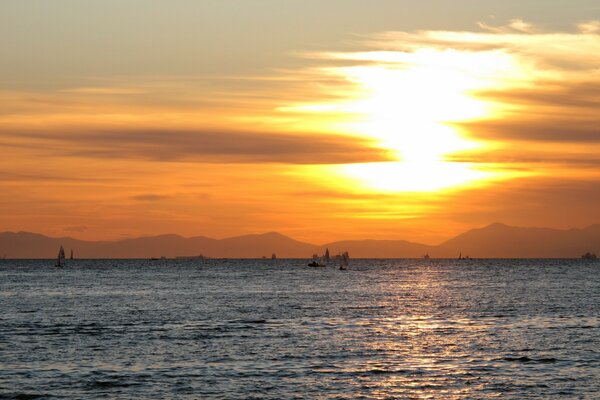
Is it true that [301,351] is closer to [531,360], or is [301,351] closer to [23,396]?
[531,360]

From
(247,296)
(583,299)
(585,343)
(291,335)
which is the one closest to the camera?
(585,343)

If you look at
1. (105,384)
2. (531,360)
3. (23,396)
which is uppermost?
(531,360)

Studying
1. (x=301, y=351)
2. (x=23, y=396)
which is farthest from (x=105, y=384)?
(x=301, y=351)

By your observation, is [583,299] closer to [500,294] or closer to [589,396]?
[500,294]

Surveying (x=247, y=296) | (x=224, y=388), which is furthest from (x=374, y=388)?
(x=247, y=296)

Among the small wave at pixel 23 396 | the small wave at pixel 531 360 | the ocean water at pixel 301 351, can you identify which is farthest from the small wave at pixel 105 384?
the small wave at pixel 531 360

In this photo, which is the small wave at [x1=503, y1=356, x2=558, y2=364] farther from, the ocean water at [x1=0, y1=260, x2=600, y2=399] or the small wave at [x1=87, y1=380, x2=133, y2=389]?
the small wave at [x1=87, y1=380, x2=133, y2=389]

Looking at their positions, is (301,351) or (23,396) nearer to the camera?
(23,396)

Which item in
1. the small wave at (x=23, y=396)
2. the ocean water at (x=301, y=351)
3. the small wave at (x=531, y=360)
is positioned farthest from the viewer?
the small wave at (x=531, y=360)

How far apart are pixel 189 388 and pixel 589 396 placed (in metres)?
22.7

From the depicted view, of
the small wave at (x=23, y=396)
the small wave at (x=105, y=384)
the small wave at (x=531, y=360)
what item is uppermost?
the small wave at (x=531, y=360)

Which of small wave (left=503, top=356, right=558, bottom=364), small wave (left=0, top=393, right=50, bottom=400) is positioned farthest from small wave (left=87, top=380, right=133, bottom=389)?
small wave (left=503, top=356, right=558, bottom=364)

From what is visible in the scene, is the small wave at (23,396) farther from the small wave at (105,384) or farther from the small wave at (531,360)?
the small wave at (531,360)

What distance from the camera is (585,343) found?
7719 centimetres
